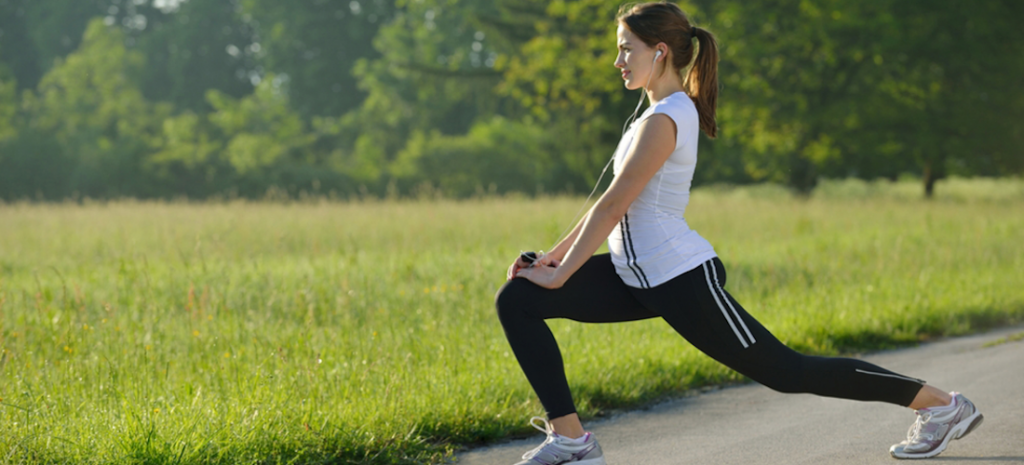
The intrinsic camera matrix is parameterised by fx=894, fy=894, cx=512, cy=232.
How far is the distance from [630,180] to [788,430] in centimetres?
195

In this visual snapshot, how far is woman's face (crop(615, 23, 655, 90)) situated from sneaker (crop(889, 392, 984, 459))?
5.83 feet

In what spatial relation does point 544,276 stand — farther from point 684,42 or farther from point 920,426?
point 920,426

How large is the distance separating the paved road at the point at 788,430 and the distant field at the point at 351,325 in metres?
0.31

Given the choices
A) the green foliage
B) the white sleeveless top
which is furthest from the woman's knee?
the green foliage

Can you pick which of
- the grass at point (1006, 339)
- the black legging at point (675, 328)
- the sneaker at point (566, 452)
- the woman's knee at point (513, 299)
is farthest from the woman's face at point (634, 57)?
the grass at point (1006, 339)

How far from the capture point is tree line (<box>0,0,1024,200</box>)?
78.1 feet

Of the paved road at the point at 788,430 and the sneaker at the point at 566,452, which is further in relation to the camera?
the paved road at the point at 788,430

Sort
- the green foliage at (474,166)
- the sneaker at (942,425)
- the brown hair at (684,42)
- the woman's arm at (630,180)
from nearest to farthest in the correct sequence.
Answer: the woman's arm at (630,180) → the brown hair at (684,42) → the sneaker at (942,425) → the green foliage at (474,166)

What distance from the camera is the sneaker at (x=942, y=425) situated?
3.58 meters

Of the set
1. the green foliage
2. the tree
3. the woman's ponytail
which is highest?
the woman's ponytail

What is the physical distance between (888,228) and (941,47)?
10968 millimetres

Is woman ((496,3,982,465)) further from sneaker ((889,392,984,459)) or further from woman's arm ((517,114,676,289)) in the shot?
sneaker ((889,392,984,459))

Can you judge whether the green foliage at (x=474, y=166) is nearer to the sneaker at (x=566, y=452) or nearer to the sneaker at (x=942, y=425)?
the sneaker at (x=942, y=425)

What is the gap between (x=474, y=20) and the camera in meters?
32.9
